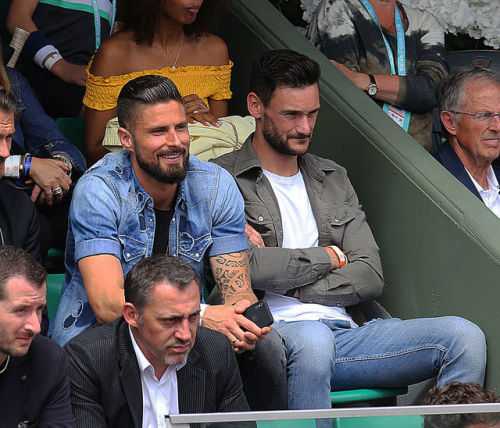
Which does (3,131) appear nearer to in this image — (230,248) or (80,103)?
(230,248)

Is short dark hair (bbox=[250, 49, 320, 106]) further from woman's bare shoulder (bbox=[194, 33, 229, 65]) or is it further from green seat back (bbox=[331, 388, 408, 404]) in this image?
green seat back (bbox=[331, 388, 408, 404])

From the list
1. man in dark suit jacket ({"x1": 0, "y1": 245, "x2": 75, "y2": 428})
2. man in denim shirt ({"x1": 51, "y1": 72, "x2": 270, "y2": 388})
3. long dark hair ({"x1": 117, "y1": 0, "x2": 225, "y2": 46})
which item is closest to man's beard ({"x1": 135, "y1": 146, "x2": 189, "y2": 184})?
man in denim shirt ({"x1": 51, "y1": 72, "x2": 270, "y2": 388})

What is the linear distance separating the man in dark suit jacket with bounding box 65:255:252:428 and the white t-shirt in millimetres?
748

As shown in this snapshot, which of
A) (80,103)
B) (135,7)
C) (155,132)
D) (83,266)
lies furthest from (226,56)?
(83,266)

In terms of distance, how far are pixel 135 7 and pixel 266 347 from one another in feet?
5.53

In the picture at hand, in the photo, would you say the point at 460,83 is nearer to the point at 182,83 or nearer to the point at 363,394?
the point at 182,83

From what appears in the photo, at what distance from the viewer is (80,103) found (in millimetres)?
5082

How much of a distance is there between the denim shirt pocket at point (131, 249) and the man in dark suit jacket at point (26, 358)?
1.97 ft

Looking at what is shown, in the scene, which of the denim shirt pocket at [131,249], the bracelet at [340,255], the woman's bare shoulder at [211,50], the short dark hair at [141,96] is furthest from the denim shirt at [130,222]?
the woman's bare shoulder at [211,50]

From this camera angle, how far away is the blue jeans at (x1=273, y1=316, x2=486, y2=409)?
365 cm

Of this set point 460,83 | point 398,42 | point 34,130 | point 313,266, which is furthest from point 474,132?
point 34,130

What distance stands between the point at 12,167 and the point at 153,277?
1165mm

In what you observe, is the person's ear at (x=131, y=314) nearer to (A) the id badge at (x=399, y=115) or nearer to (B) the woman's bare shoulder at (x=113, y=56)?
(B) the woman's bare shoulder at (x=113, y=56)

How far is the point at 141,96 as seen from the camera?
3.69m
